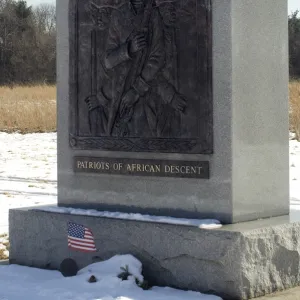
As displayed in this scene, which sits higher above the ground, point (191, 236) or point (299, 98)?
point (299, 98)

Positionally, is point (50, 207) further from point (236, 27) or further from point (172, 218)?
point (236, 27)

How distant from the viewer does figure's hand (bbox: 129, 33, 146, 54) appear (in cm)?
669

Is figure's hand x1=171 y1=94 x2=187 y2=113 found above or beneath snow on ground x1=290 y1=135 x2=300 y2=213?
above

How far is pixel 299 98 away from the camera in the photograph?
67.8ft

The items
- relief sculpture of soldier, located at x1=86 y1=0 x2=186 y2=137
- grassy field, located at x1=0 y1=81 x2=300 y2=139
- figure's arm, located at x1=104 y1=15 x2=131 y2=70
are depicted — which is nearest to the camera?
relief sculpture of soldier, located at x1=86 y1=0 x2=186 y2=137

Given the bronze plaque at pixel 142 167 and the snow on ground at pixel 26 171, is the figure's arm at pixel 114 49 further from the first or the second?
the snow on ground at pixel 26 171

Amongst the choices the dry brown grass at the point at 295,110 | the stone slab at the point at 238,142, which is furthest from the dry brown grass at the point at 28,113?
the stone slab at the point at 238,142

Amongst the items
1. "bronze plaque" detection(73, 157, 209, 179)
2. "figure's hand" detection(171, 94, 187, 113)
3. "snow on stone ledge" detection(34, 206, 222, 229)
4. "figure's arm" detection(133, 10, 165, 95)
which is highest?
"figure's arm" detection(133, 10, 165, 95)

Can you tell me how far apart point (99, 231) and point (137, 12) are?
1.73m

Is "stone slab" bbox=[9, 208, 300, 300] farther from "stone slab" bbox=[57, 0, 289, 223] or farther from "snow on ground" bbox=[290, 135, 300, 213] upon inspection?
"snow on ground" bbox=[290, 135, 300, 213]

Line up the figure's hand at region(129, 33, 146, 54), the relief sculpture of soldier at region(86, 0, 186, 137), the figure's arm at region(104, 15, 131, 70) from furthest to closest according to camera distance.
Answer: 1. the figure's arm at region(104, 15, 131, 70)
2. the figure's hand at region(129, 33, 146, 54)
3. the relief sculpture of soldier at region(86, 0, 186, 137)

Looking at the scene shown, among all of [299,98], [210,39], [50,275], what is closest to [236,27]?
[210,39]

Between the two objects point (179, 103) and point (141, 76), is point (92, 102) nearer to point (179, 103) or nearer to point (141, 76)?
point (141, 76)

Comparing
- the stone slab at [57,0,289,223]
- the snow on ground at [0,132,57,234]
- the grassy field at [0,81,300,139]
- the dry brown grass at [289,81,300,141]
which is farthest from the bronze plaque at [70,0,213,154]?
the grassy field at [0,81,300,139]
